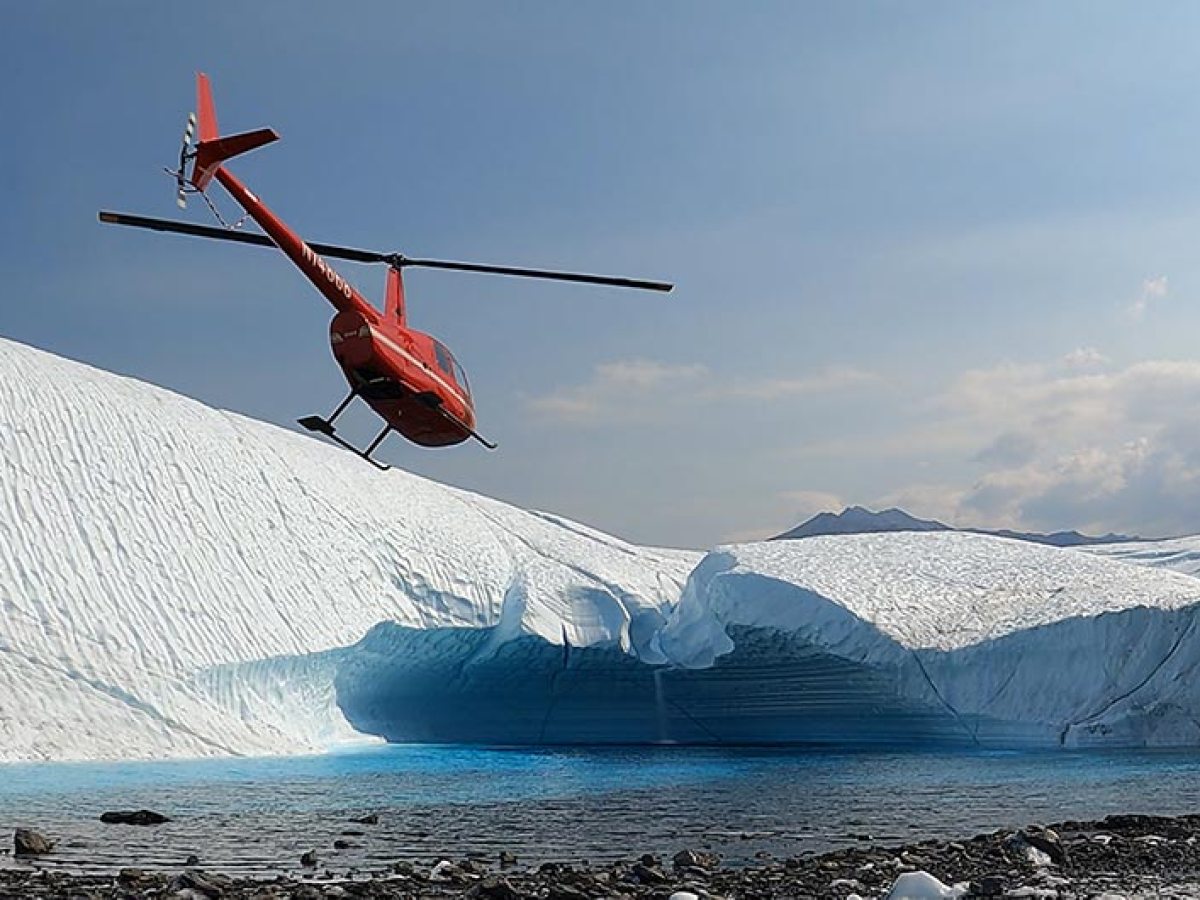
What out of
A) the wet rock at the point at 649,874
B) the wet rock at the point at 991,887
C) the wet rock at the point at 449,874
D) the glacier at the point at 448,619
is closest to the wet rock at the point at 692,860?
the wet rock at the point at 649,874

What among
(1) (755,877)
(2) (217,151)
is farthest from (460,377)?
(1) (755,877)

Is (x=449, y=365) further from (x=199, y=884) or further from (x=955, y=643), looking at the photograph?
(x=955, y=643)

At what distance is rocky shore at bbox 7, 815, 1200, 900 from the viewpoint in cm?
772

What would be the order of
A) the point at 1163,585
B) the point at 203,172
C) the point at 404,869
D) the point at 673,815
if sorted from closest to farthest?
1. the point at 404,869
2. the point at 203,172
3. the point at 673,815
4. the point at 1163,585

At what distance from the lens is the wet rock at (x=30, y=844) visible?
9812 millimetres

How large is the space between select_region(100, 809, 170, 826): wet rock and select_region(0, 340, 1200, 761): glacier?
21.4 feet

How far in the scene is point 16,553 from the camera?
19312mm

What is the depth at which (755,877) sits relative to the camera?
8.70 m

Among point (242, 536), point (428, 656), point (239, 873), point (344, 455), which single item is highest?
point (344, 455)

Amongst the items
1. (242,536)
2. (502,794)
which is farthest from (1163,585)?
(242,536)

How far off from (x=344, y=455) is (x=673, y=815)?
53.0ft

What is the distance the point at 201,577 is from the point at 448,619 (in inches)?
210

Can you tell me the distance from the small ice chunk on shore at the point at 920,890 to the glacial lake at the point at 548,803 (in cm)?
298

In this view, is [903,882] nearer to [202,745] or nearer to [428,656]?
[202,745]
